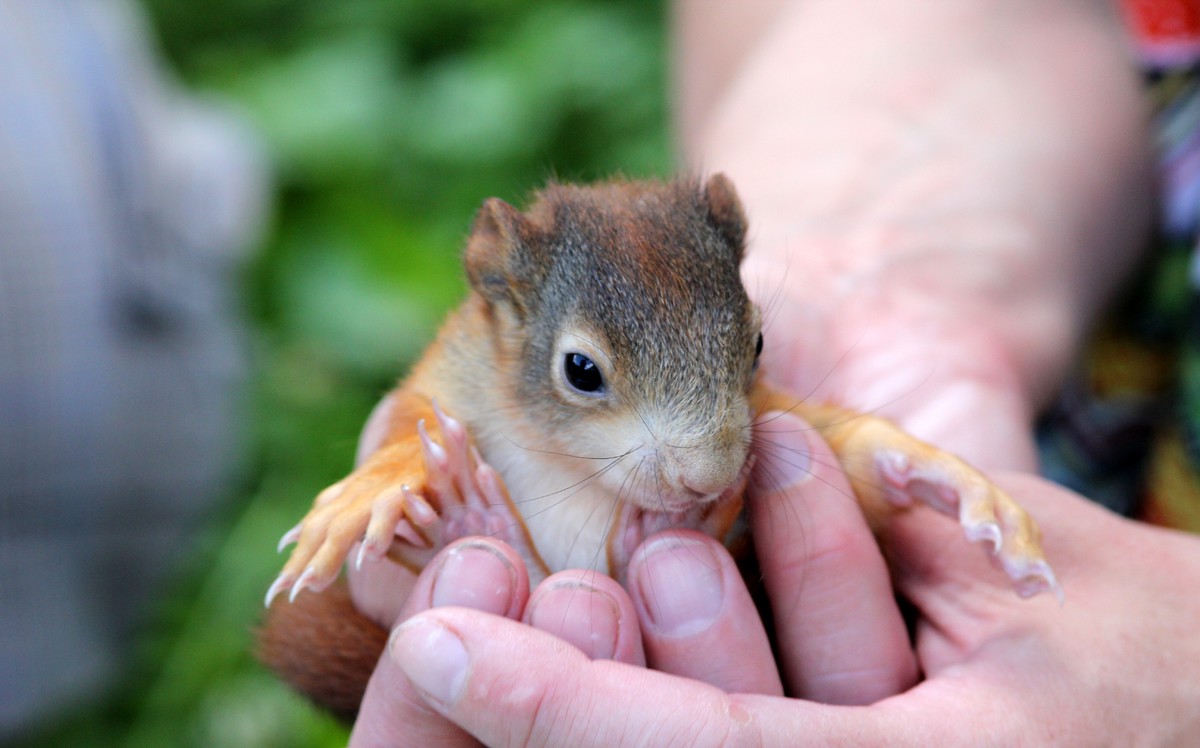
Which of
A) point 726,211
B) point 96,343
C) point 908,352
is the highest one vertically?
point 726,211

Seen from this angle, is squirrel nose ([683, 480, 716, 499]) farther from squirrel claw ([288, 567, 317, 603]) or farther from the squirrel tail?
the squirrel tail

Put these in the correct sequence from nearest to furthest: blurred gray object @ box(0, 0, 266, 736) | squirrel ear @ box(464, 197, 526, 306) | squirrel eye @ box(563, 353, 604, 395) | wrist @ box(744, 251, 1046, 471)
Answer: squirrel eye @ box(563, 353, 604, 395) → squirrel ear @ box(464, 197, 526, 306) → wrist @ box(744, 251, 1046, 471) → blurred gray object @ box(0, 0, 266, 736)

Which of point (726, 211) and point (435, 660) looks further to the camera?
point (726, 211)

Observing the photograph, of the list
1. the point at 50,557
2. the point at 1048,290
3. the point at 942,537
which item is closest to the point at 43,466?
the point at 50,557

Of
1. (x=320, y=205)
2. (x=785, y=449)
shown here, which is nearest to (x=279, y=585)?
(x=785, y=449)

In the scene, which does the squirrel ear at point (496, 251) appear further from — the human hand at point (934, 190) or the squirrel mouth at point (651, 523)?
the human hand at point (934, 190)

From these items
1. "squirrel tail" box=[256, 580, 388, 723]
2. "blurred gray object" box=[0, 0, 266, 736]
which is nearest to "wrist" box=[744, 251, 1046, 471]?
"squirrel tail" box=[256, 580, 388, 723]

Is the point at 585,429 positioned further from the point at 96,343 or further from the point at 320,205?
the point at 320,205
